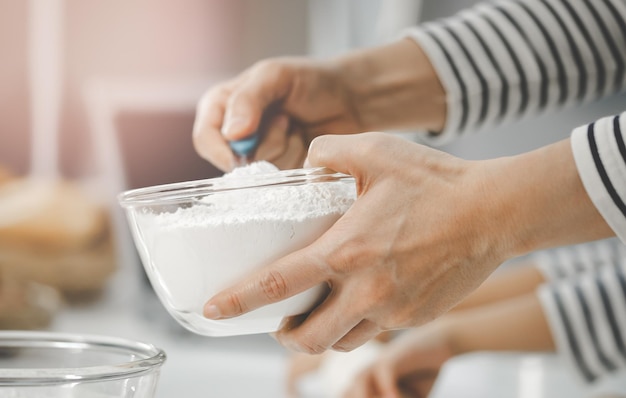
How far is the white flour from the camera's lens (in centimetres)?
41

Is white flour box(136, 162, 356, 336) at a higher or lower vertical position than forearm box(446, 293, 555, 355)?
higher

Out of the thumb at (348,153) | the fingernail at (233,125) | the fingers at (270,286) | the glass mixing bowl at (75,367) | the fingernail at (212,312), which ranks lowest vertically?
the glass mixing bowl at (75,367)

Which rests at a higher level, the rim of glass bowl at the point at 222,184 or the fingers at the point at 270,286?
the rim of glass bowl at the point at 222,184

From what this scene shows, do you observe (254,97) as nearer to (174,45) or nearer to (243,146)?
(243,146)

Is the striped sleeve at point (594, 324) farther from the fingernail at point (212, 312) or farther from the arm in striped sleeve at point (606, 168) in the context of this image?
the fingernail at point (212, 312)

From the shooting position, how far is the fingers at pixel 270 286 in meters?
0.40

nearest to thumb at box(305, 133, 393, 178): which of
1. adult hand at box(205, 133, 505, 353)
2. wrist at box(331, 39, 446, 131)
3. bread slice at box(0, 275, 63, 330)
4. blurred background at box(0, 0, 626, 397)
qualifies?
adult hand at box(205, 133, 505, 353)

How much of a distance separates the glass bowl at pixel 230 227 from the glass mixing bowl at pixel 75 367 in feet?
0.15

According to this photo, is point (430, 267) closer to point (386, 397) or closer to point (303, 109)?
point (303, 109)

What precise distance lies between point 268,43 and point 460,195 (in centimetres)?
128

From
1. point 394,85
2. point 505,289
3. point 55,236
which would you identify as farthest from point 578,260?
point 55,236

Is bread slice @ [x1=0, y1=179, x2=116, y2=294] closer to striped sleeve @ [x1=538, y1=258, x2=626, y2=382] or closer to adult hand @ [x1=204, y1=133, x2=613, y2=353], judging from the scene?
striped sleeve @ [x1=538, y1=258, x2=626, y2=382]

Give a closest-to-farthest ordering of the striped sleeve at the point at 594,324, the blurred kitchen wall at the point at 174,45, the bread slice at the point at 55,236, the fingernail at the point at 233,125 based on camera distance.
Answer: the fingernail at the point at 233,125
the striped sleeve at the point at 594,324
the bread slice at the point at 55,236
the blurred kitchen wall at the point at 174,45

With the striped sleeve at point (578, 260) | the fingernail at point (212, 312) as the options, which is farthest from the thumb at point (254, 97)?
the striped sleeve at point (578, 260)
